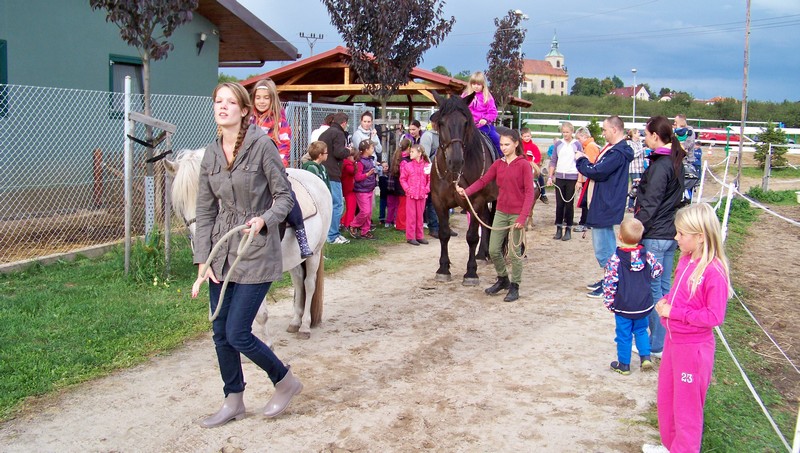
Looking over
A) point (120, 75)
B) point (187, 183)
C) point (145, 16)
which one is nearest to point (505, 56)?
point (120, 75)

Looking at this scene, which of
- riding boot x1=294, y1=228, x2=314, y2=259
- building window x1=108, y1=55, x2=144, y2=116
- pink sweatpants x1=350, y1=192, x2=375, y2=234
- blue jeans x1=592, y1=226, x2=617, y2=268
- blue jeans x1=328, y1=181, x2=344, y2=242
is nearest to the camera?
riding boot x1=294, y1=228, x2=314, y2=259

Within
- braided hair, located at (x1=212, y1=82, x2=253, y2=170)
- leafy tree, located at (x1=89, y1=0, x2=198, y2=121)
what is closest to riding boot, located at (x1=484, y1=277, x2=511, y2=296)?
braided hair, located at (x1=212, y1=82, x2=253, y2=170)

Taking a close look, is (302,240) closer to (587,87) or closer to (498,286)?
(498,286)

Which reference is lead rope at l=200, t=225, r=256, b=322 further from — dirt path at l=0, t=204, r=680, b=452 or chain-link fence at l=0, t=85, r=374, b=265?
chain-link fence at l=0, t=85, r=374, b=265

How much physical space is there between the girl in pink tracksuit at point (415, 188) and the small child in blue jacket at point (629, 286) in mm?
5659

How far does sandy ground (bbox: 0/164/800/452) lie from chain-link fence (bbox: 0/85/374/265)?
3.54 metres

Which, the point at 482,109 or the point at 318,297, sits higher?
the point at 482,109

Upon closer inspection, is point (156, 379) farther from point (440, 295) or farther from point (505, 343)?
point (440, 295)

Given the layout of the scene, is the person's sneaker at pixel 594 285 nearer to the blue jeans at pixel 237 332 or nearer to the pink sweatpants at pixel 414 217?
the pink sweatpants at pixel 414 217

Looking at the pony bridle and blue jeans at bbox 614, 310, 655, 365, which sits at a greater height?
the pony bridle

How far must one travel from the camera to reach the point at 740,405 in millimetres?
4469

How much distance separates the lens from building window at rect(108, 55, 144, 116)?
12.0m

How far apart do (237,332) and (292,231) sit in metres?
1.45

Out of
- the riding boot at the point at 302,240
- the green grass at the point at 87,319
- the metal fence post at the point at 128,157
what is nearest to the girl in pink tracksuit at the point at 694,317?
the riding boot at the point at 302,240
